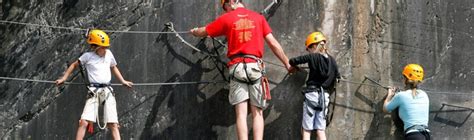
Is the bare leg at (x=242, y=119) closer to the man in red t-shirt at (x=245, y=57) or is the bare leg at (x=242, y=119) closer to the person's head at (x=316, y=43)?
the man in red t-shirt at (x=245, y=57)

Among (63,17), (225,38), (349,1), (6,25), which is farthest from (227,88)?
(6,25)

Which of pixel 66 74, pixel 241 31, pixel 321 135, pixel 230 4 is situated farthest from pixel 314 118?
pixel 66 74

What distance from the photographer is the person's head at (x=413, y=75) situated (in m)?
8.60

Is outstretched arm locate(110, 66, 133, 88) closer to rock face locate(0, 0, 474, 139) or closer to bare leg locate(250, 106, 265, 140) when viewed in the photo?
rock face locate(0, 0, 474, 139)

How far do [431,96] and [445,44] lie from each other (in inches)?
26.1

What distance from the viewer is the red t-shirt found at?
8398 millimetres

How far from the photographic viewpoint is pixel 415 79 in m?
8.60

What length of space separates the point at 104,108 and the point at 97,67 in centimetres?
49

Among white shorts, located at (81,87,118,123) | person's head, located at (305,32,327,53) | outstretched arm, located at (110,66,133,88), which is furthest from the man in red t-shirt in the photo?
white shorts, located at (81,87,118,123)

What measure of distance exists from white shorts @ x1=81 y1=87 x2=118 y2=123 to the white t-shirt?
117mm

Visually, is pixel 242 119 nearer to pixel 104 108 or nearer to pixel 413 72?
pixel 104 108

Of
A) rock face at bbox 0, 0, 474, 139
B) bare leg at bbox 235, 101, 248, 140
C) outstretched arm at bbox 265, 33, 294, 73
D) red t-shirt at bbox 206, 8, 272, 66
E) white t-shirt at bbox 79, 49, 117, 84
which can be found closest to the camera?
bare leg at bbox 235, 101, 248, 140

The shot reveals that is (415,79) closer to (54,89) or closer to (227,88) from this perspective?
(227,88)

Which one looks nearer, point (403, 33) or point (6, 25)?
point (403, 33)
